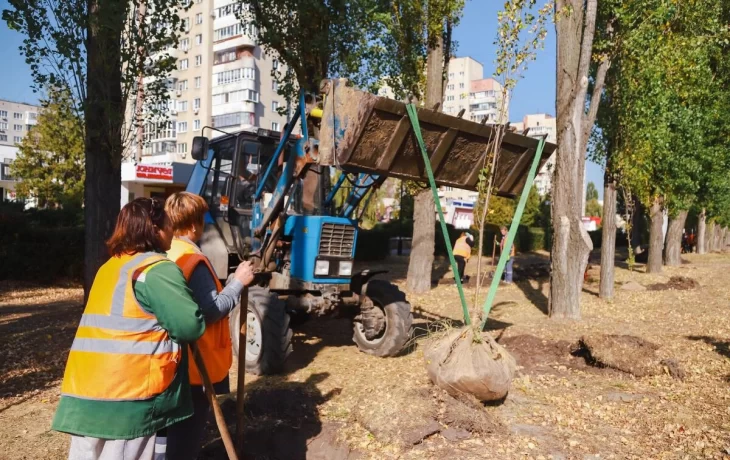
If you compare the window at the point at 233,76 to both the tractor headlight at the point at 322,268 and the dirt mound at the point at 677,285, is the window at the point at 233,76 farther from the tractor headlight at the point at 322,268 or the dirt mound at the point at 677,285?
the tractor headlight at the point at 322,268

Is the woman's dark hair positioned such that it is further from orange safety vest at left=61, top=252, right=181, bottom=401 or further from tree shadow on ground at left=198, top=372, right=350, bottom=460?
tree shadow on ground at left=198, top=372, right=350, bottom=460

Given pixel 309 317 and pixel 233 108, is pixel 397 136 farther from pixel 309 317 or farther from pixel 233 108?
pixel 233 108

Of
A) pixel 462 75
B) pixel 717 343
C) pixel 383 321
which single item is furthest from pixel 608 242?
pixel 462 75

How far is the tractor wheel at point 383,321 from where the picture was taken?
6906 millimetres

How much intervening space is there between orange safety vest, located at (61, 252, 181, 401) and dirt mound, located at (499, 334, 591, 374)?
5244 mm

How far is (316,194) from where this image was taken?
7.28 m

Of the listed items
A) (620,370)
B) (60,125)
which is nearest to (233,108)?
(60,125)

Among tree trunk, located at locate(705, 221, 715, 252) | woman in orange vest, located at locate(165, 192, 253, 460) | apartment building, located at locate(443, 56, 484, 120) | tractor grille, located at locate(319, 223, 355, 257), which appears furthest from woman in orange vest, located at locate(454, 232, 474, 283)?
apartment building, located at locate(443, 56, 484, 120)

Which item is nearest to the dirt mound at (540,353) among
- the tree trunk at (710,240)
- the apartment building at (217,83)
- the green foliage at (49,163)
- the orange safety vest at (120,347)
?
the orange safety vest at (120,347)

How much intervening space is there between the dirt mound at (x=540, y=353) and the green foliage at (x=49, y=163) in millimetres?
24838

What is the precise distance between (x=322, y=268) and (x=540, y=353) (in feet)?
9.88

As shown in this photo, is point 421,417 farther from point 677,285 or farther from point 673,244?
point 673,244

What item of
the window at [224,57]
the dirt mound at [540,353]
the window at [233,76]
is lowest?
the dirt mound at [540,353]

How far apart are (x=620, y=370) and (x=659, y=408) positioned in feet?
3.78
